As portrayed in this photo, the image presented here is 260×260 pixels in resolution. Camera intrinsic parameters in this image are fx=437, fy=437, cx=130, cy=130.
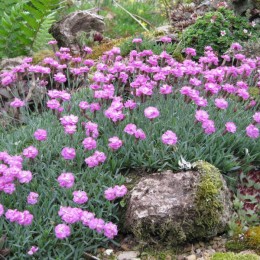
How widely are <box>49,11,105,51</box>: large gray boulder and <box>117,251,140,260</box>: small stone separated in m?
4.69

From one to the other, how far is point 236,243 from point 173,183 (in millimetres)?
576

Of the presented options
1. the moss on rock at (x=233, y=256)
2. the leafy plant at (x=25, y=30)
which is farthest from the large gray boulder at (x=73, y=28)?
the moss on rock at (x=233, y=256)

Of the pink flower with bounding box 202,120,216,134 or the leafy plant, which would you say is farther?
the leafy plant

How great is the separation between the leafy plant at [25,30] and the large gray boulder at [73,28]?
666 millimetres

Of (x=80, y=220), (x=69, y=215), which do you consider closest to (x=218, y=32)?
(x=80, y=220)

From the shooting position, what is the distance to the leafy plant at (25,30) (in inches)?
237

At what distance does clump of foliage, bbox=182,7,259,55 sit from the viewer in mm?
5402

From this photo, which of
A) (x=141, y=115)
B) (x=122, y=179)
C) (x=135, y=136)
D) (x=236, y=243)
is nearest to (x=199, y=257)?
(x=236, y=243)

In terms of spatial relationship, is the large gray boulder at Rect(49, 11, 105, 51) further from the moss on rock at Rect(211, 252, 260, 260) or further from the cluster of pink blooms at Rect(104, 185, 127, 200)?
the moss on rock at Rect(211, 252, 260, 260)

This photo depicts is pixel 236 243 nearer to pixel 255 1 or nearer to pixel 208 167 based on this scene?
pixel 208 167

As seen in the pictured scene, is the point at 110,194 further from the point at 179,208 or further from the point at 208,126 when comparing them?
Answer: the point at 208,126

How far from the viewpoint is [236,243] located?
9.55 feet

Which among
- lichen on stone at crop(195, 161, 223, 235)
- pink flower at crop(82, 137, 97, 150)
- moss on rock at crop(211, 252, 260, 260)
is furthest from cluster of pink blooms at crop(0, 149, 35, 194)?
moss on rock at crop(211, 252, 260, 260)

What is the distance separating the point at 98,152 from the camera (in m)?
2.93
